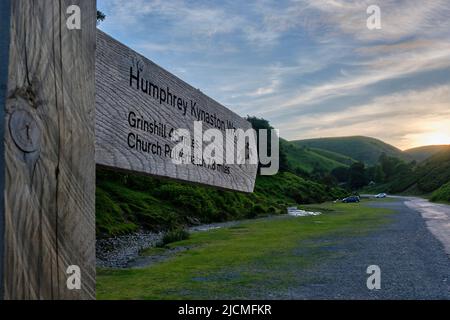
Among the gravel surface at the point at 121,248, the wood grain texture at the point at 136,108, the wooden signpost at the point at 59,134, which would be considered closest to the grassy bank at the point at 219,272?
the gravel surface at the point at 121,248

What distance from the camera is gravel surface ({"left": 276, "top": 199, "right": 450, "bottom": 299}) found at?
8875 mm

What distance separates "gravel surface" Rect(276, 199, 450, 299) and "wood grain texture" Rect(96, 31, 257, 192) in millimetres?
6605

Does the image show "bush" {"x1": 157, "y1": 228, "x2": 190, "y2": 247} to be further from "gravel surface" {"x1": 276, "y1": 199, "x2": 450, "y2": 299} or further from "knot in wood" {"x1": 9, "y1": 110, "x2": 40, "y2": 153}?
"knot in wood" {"x1": 9, "y1": 110, "x2": 40, "y2": 153}

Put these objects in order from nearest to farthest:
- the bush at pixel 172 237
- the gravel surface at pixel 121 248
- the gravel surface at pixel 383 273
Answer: the gravel surface at pixel 383 273 < the gravel surface at pixel 121 248 < the bush at pixel 172 237

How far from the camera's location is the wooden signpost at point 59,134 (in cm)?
153

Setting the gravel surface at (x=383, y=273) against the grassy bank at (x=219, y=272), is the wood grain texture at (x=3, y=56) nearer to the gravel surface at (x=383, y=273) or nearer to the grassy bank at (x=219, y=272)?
the grassy bank at (x=219, y=272)

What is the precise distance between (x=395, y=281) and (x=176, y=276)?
516 centimetres

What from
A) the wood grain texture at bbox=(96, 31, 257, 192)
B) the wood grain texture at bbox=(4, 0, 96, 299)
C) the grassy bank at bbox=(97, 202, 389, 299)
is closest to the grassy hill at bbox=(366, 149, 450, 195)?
the grassy bank at bbox=(97, 202, 389, 299)

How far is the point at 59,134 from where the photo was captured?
1712mm

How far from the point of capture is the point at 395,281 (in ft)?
33.8

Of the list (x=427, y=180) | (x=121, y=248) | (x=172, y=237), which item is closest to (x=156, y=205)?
(x=172, y=237)

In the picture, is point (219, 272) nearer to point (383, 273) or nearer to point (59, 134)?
point (383, 273)
